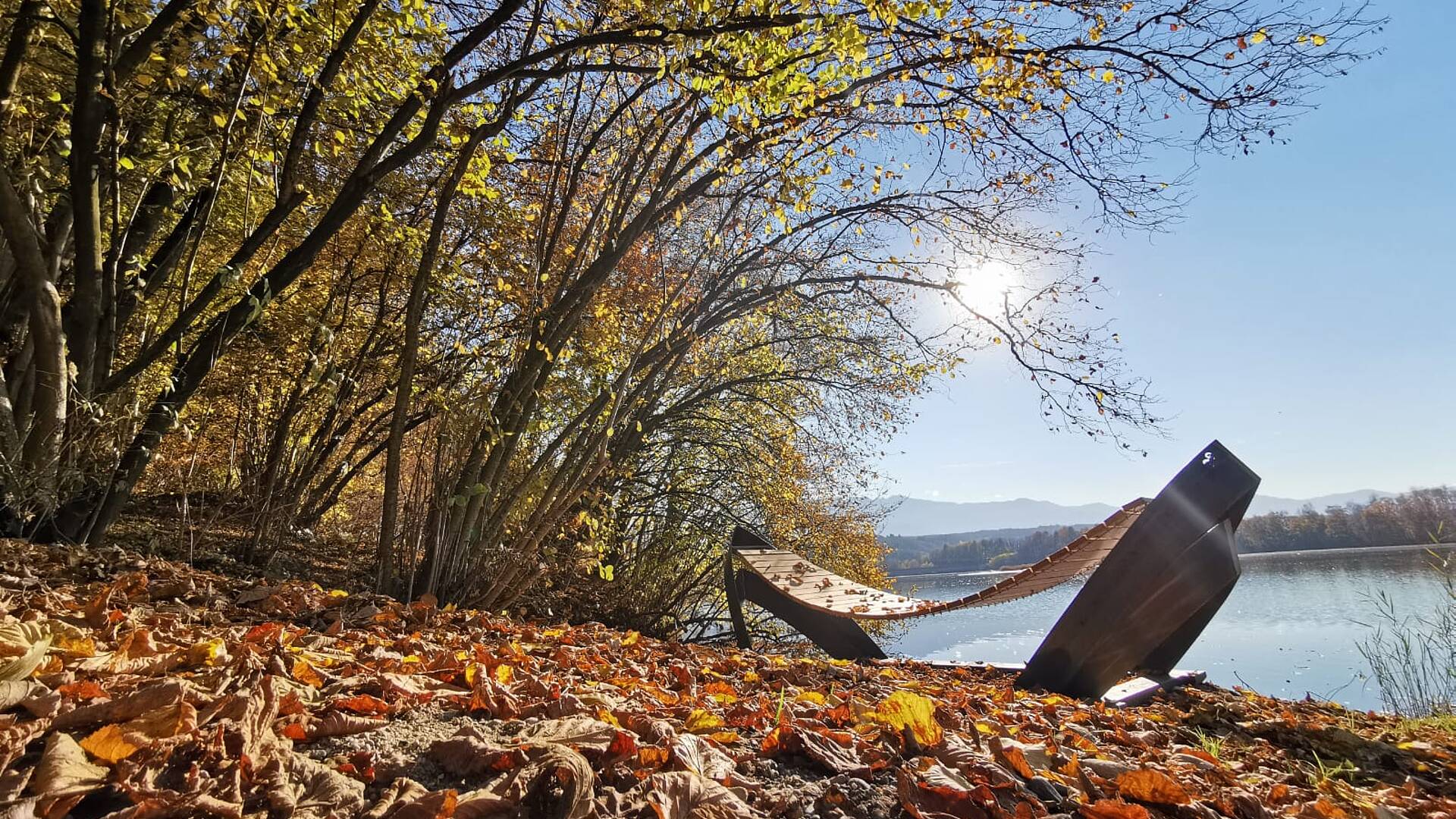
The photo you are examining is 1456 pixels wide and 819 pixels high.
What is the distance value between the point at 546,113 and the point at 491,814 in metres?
4.81

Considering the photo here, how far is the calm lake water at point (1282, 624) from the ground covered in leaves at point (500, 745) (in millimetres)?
2850

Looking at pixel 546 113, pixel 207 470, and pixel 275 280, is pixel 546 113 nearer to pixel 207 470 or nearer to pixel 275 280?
pixel 275 280

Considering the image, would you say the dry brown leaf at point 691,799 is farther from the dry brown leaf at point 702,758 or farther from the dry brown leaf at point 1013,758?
the dry brown leaf at point 1013,758

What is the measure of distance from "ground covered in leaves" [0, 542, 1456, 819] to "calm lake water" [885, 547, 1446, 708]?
112 inches

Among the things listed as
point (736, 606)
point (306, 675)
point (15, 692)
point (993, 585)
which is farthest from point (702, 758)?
point (736, 606)

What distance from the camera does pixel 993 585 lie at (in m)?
3.97

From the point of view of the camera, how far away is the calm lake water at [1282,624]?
4746 millimetres

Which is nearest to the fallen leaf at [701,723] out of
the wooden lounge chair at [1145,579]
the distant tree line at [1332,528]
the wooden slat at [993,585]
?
the wooden lounge chair at [1145,579]

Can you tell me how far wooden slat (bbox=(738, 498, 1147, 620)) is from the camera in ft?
12.1

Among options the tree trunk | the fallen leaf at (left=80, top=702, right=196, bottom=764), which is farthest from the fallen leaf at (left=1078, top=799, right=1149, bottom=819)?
the tree trunk

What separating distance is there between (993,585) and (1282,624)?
12.9 meters

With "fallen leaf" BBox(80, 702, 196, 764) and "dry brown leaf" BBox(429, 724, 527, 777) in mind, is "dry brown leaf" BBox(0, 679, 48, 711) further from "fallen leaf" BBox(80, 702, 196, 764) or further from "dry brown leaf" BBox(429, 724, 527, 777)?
"dry brown leaf" BBox(429, 724, 527, 777)

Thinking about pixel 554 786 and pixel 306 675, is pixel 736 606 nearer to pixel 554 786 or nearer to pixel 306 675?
pixel 306 675

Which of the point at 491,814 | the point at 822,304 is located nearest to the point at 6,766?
the point at 491,814
